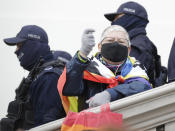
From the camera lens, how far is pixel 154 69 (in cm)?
472

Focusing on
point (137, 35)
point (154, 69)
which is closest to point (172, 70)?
point (154, 69)

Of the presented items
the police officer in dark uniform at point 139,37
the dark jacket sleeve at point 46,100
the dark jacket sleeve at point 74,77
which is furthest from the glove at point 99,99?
the police officer in dark uniform at point 139,37

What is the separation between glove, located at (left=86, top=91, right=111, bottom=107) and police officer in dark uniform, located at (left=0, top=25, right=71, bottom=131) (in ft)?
2.32

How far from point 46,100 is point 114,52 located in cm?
76

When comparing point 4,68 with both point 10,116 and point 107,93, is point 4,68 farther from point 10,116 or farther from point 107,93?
point 107,93

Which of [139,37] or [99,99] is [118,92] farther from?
[139,37]

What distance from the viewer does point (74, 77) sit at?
3.44m

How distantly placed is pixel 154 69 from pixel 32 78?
119 centimetres

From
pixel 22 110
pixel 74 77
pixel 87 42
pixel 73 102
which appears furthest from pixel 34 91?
pixel 87 42

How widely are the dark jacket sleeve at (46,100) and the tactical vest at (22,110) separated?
0.05m

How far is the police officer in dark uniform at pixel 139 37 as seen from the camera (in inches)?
181

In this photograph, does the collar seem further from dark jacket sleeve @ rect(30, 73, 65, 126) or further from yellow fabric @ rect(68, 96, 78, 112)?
yellow fabric @ rect(68, 96, 78, 112)

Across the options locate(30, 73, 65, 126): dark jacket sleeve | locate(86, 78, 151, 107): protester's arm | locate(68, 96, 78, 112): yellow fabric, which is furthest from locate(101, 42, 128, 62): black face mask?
locate(30, 73, 65, 126): dark jacket sleeve

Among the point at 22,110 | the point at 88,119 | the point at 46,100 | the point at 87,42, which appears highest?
the point at 87,42
